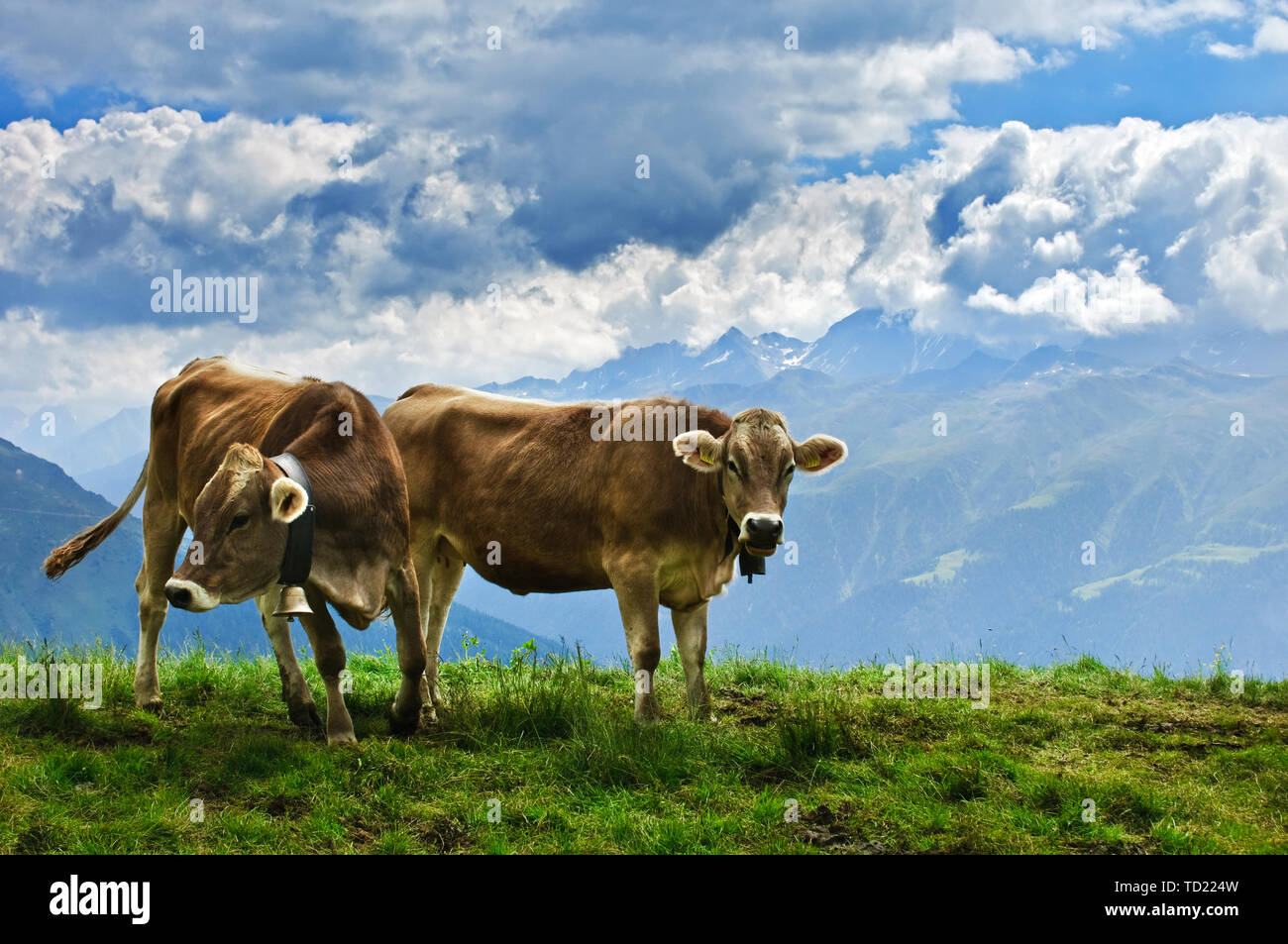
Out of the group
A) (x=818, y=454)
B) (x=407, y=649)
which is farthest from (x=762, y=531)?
(x=407, y=649)

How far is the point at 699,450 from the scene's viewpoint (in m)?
10.3

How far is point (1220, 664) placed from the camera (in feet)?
42.2

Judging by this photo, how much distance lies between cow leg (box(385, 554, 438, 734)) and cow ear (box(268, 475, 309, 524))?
1.43 metres

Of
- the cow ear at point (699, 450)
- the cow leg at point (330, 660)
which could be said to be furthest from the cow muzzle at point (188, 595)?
the cow ear at point (699, 450)

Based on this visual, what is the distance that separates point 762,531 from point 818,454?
148 cm

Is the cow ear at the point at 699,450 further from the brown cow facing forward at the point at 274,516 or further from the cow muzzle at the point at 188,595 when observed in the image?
the cow muzzle at the point at 188,595

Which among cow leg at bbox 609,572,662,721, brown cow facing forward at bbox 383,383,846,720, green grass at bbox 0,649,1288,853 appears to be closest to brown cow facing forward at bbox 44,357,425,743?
green grass at bbox 0,649,1288,853

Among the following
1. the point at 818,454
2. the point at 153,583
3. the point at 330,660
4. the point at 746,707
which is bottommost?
the point at 746,707

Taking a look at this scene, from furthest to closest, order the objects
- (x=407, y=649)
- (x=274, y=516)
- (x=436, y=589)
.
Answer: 1. (x=436, y=589)
2. (x=407, y=649)
3. (x=274, y=516)

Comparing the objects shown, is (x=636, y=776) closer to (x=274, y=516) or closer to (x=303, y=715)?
(x=274, y=516)

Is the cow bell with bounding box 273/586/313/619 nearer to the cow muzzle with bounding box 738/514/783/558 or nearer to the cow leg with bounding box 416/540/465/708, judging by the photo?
the cow leg with bounding box 416/540/465/708
